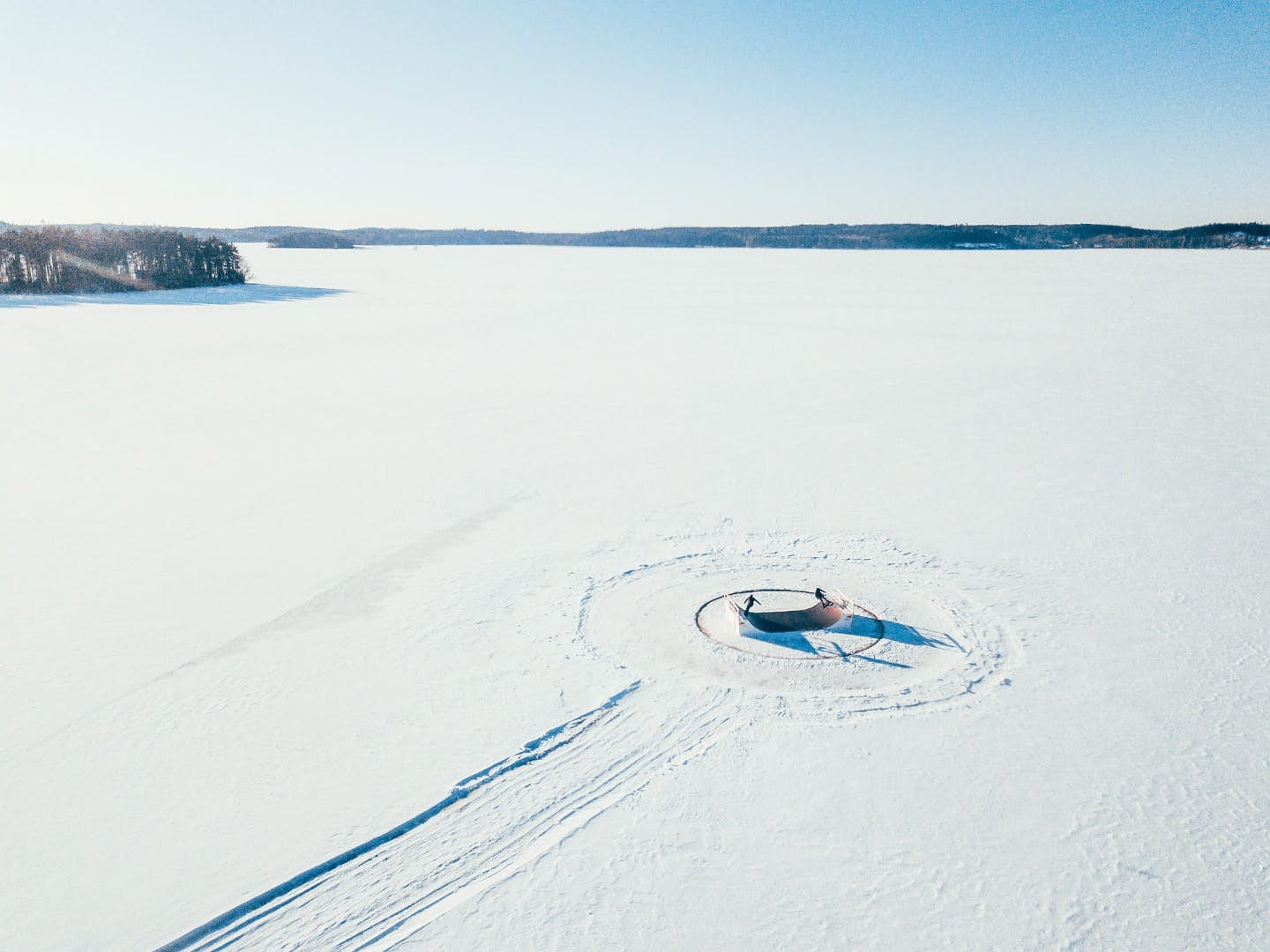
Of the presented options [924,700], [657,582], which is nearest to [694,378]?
[657,582]

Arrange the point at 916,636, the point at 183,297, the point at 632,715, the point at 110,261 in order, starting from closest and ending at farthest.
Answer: the point at 632,715 < the point at 916,636 < the point at 183,297 < the point at 110,261

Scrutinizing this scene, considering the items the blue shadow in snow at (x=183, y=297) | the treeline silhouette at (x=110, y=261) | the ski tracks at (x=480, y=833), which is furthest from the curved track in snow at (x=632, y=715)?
the treeline silhouette at (x=110, y=261)

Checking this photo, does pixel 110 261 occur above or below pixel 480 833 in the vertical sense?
above

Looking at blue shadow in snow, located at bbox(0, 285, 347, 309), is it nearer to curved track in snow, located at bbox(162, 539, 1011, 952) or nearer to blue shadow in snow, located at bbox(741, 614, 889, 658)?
curved track in snow, located at bbox(162, 539, 1011, 952)

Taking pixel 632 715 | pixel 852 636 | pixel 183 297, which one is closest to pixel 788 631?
pixel 852 636

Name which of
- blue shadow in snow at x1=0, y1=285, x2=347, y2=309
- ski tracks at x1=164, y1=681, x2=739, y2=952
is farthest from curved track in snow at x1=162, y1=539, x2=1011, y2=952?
blue shadow in snow at x1=0, y1=285, x2=347, y2=309

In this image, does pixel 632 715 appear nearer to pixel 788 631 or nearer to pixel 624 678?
pixel 624 678
